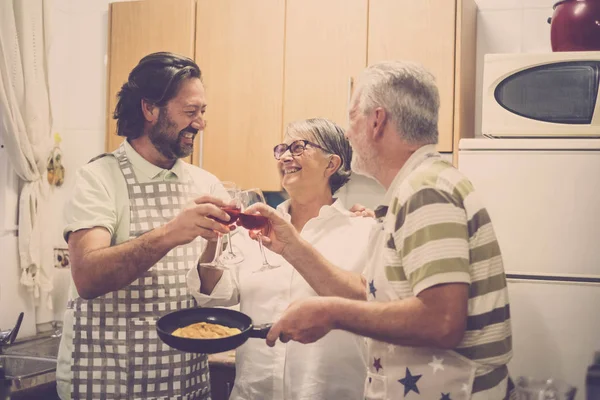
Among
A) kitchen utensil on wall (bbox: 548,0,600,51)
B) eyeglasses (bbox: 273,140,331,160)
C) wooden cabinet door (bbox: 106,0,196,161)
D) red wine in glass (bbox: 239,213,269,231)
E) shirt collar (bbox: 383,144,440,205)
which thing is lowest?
red wine in glass (bbox: 239,213,269,231)

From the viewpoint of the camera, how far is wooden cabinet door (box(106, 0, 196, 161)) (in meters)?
2.69

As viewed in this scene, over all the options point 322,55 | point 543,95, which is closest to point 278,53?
point 322,55

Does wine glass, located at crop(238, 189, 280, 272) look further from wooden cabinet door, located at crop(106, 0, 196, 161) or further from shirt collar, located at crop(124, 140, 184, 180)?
wooden cabinet door, located at crop(106, 0, 196, 161)

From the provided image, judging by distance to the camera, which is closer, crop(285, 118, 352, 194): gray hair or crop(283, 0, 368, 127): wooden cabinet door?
crop(285, 118, 352, 194): gray hair

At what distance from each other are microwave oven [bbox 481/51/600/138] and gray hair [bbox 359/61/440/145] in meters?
0.79

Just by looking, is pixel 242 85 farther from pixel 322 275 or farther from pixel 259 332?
pixel 259 332

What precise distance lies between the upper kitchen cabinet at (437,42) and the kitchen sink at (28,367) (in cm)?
172

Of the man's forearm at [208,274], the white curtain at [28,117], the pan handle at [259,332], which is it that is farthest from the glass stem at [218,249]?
the white curtain at [28,117]

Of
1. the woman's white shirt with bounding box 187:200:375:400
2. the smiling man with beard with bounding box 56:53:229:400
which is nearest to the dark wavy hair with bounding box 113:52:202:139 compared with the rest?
the smiling man with beard with bounding box 56:53:229:400

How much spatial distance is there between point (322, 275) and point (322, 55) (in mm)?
1257

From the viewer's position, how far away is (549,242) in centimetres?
182

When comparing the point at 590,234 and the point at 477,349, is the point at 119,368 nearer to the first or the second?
the point at 477,349

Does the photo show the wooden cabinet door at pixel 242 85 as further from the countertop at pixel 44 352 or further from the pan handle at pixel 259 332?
the pan handle at pixel 259 332

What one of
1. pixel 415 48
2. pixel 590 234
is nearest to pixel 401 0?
pixel 415 48
